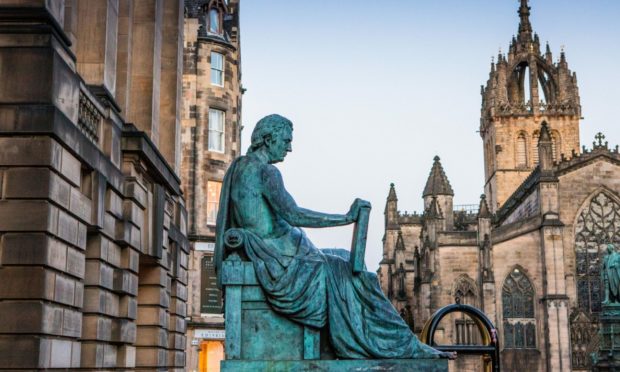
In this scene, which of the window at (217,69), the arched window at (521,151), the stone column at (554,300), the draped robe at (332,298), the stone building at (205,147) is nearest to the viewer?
the draped robe at (332,298)

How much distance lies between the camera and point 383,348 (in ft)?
23.2

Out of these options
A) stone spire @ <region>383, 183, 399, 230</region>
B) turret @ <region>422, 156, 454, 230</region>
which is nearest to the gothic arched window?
turret @ <region>422, 156, 454, 230</region>

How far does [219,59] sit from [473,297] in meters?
21.7

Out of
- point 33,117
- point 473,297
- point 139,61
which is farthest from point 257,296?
point 473,297

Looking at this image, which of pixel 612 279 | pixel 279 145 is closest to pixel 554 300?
pixel 612 279

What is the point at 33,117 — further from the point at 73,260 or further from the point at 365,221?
the point at 365,221

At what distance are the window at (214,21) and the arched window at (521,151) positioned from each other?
1654 inches

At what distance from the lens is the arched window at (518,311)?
47.8m

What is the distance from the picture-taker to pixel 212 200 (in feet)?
117

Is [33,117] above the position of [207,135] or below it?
below

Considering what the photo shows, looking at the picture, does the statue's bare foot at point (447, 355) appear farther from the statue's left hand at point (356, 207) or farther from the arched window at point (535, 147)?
the arched window at point (535, 147)

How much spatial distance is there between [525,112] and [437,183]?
13.7 meters

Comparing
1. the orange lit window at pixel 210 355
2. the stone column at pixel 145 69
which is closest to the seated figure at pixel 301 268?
the stone column at pixel 145 69

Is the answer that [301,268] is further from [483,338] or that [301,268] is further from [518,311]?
[518,311]
